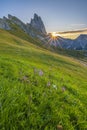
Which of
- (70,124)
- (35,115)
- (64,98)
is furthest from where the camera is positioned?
(64,98)

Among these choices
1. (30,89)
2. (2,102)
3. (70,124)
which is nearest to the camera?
(2,102)

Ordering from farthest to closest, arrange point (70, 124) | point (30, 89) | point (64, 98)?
1. point (64, 98)
2. point (30, 89)
3. point (70, 124)

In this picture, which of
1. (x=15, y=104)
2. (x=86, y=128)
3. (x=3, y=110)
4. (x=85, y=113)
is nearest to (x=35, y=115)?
(x=15, y=104)

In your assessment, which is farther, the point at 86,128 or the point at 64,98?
the point at 64,98

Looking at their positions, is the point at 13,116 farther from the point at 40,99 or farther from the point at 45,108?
the point at 40,99

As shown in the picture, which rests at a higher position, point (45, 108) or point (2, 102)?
point (2, 102)

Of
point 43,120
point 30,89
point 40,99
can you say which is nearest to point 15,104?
point 43,120

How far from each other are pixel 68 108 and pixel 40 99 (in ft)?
3.72

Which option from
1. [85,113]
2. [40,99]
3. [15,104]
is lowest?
[85,113]

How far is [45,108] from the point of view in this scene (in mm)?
7590

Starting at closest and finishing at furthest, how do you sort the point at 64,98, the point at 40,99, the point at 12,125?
the point at 12,125
the point at 40,99
the point at 64,98

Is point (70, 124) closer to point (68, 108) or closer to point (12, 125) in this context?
point (68, 108)

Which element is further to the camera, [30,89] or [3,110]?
[30,89]

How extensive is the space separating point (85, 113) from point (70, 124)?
193 cm
